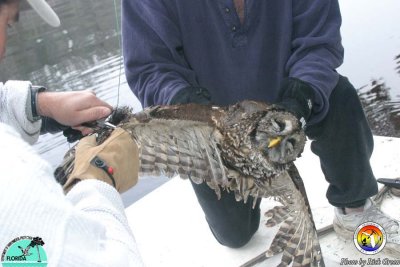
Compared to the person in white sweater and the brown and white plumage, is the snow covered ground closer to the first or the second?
the brown and white plumage

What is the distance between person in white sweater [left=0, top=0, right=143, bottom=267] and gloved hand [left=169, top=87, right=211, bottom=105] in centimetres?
65

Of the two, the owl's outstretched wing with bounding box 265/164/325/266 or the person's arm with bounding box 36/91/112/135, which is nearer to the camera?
the person's arm with bounding box 36/91/112/135

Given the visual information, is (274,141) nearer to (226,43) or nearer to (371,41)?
(226,43)

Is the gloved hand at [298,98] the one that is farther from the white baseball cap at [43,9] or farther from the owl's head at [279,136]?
the white baseball cap at [43,9]

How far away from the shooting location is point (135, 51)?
3.02 meters

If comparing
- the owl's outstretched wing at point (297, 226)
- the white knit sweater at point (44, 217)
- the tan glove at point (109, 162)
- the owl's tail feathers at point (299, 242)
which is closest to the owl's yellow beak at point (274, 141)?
the owl's outstretched wing at point (297, 226)

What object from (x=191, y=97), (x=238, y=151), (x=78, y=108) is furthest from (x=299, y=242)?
(x=78, y=108)

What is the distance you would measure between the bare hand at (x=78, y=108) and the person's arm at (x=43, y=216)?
3.79 feet

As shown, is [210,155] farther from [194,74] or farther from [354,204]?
[354,204]

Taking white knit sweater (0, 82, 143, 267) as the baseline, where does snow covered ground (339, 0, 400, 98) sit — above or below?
below

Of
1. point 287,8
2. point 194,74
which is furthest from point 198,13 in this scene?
point 287,8

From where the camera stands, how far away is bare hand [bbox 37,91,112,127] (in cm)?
235

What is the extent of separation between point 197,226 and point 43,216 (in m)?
2.74

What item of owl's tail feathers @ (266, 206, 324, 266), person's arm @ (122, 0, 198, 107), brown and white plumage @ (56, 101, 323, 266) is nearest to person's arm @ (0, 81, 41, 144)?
brown and white plumage @ (56, 101, 323, 266)
